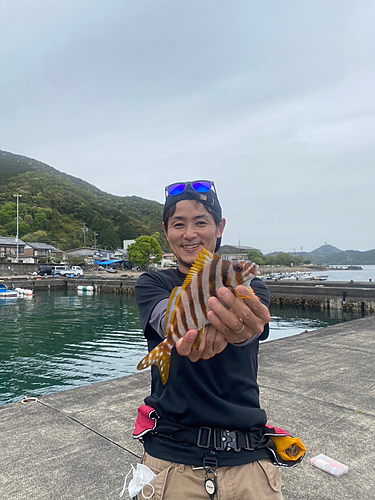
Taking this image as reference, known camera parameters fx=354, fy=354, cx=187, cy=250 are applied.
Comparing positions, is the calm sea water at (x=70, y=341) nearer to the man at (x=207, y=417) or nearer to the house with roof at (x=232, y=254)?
the house with roof at (x=232, y=254)

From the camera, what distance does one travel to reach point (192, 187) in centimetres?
197

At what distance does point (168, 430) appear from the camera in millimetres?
1699

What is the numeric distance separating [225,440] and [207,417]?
13cm

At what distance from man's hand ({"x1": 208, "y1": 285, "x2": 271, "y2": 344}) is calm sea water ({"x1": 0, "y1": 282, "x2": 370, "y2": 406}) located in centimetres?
991

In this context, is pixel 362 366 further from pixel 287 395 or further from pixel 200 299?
pixel 200 299

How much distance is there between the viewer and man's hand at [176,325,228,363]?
1403 mm

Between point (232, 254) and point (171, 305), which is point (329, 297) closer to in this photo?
point (232, 254)

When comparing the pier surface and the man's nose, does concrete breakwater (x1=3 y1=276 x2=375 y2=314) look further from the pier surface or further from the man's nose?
the man's nose

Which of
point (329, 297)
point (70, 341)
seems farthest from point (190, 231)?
point (329, 297)

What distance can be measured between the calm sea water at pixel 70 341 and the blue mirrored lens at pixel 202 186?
31.8 ft

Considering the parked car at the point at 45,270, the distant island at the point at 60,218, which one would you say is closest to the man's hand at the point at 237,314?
the parked car at the point at 45,270

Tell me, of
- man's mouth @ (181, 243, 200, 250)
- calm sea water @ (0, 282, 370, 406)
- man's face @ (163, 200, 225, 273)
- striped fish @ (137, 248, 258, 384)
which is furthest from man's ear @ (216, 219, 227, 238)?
calm sea water @ (0, 282, 370, 406)

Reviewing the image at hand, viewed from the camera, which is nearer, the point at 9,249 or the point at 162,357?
the point at 162,357

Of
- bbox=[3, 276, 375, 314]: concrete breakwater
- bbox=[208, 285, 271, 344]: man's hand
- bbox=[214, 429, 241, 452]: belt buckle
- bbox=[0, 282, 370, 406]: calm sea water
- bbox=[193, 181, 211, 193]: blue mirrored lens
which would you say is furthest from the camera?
bbox=[3, 276, 375, 314]: concrete breakwater
